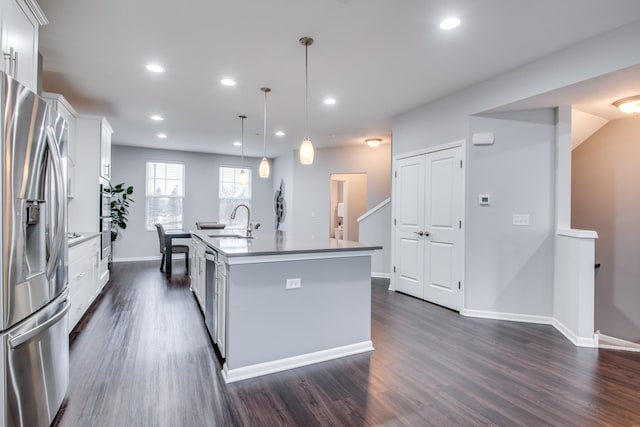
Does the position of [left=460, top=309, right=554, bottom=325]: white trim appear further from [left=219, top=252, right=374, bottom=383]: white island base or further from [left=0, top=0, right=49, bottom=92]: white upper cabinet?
[left=0, top=0, right=49, bottom=92]: white upper cabinet

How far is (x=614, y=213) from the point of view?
4.19 meters

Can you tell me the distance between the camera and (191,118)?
17.4ft

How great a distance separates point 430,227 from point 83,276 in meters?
4.23

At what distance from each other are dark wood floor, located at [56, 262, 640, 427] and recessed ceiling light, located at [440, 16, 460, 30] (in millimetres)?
2686

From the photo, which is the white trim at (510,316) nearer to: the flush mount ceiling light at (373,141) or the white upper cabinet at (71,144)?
the flush mount ceiling light at (373,141)

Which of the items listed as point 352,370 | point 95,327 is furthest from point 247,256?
point 95,327

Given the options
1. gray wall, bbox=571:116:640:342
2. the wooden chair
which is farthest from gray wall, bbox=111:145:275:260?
gray wall, bbox=571:116:640:342

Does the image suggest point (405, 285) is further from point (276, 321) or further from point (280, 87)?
point (280, 87)

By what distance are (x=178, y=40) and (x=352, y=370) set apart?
3105 mm

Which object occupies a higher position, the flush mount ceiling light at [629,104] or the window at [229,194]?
the flush mount ceiling light at [629,104]

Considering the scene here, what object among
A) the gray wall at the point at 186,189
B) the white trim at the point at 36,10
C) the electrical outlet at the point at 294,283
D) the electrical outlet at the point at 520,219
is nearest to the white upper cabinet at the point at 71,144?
the white trim at the point at 36,10

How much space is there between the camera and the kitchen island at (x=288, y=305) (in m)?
2.37

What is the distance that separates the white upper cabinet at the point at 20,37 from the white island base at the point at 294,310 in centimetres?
163

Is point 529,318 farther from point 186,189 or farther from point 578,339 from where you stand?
point 186,189
